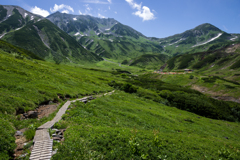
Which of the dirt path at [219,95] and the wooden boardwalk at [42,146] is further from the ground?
the wooden boardwalk at [42,146]

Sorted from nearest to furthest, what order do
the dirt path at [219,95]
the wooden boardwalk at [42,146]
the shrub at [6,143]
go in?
the shrub at [6,143] < the wooden boardwalk at [42,146] < the dirt path at [219,95]

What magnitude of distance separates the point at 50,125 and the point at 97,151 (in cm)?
636

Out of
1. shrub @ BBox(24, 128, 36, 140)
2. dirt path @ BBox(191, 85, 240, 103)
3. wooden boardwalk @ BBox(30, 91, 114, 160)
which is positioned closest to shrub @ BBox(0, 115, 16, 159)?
shrub @ BBox(24, 128, 36, 140)

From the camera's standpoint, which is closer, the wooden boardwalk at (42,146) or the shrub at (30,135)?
the wooden boardwalk at (42,146)

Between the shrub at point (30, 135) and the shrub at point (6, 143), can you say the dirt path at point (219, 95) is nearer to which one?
the shrub at point (30, 135)

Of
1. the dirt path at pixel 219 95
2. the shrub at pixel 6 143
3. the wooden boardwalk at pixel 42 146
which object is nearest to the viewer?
the shrub at pixel 6 143

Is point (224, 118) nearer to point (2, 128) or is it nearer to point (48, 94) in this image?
point (48, 94)

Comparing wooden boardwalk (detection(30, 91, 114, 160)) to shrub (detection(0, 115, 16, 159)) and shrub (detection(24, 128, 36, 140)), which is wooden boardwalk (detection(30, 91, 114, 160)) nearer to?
shrub (detection(24, 128, 36, 140))

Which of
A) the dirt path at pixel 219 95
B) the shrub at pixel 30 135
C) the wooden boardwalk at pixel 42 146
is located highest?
the wooden boardwalk at pixel 42 146

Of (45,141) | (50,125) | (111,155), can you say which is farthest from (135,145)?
(50,125)

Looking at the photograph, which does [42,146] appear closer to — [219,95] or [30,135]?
[30,135]

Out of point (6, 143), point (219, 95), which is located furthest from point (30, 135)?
point (219, 95)

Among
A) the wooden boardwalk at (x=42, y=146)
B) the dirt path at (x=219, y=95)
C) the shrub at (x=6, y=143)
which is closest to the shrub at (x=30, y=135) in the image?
the wooden boardwalk at (x=42, y=146)

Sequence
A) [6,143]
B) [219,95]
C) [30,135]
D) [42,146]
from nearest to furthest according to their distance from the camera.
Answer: [6,143]
[42,146]
[30,135]
[219,95]
